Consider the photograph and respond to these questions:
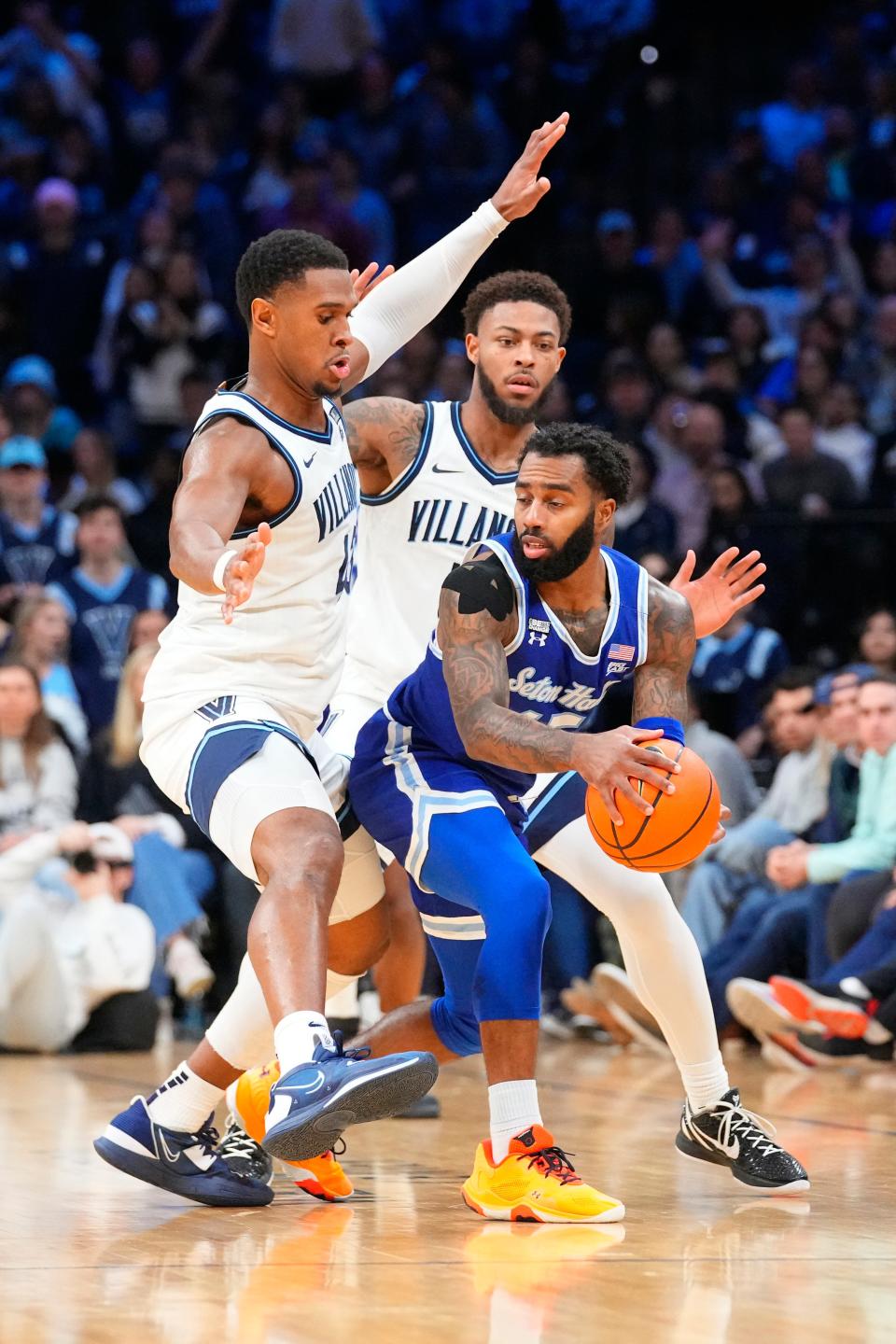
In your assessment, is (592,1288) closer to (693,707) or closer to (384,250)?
(693,707)

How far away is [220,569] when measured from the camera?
3969mm

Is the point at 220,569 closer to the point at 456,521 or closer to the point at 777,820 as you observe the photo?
the point at 456,521

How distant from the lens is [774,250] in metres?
14.3

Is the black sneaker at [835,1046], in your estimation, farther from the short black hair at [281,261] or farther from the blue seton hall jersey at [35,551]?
the blue seton hall jersey at [35,551]

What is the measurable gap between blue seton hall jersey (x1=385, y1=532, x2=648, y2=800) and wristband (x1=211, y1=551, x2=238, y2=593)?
834 millimetres

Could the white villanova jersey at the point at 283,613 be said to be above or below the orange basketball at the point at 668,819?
above

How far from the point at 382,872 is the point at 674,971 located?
90 centimetres

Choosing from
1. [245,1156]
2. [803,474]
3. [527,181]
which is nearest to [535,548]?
[527,181]

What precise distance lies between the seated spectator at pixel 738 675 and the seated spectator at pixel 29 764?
129 inches

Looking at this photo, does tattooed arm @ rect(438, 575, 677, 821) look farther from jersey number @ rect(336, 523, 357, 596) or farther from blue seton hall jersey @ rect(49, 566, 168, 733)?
blue seton hall jersey @ rect(49, 566, 168, 733)

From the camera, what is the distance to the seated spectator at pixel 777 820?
30.4ft

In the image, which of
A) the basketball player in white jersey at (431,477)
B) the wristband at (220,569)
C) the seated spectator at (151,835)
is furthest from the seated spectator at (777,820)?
the wristband at (220,569)

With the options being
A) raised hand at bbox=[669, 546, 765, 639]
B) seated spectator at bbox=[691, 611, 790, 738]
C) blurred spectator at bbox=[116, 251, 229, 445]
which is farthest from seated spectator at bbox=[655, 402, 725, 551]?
raised hand at bbox=[669, 546, 765, 639]

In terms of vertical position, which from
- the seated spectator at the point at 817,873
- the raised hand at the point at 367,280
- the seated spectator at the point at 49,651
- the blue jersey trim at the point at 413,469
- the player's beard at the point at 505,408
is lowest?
the seated spectator at the point at 817,873
